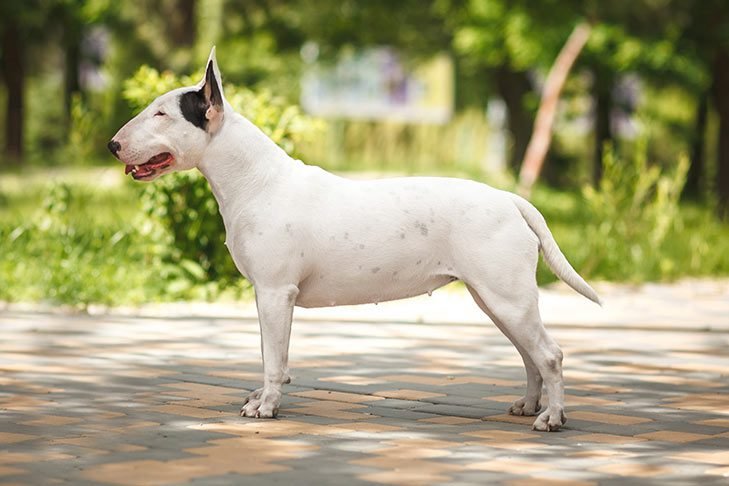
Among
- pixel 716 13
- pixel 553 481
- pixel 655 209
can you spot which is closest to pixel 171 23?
pixel 716 13

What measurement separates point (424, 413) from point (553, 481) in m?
A: 1.83

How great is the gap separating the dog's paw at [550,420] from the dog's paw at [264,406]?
1.27 meters

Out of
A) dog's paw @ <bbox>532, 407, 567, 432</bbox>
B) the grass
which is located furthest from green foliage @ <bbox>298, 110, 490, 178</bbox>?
dog's paw @ <bbox>532, 407, 567, 432</bbox>

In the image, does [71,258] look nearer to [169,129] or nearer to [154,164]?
[154,164]

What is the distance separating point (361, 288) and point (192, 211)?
5.71m

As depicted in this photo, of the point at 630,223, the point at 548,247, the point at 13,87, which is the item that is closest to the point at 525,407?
the point at 548,247

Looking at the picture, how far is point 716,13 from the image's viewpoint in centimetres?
2627

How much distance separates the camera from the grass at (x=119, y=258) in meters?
12.7

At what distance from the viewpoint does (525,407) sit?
7.61m

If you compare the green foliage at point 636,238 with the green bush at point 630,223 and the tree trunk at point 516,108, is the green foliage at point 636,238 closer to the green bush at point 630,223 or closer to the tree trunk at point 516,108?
the green bush at point 630,223

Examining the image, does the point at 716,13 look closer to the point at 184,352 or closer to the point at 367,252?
the point at 184,352

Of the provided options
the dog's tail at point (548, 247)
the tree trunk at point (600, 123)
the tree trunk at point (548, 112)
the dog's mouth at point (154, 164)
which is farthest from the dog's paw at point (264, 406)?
the tree trunk at point (600, 123)

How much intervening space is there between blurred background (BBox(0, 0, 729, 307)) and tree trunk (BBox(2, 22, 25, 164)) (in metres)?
0.05

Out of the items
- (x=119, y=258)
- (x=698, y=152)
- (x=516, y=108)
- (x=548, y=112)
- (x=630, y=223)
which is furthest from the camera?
(x=698, y=152)
